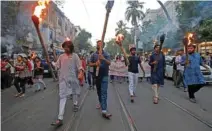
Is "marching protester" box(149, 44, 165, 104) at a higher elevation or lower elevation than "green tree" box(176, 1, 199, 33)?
lower

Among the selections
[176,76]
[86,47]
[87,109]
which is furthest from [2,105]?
[86,47]

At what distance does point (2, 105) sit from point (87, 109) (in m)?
3.08

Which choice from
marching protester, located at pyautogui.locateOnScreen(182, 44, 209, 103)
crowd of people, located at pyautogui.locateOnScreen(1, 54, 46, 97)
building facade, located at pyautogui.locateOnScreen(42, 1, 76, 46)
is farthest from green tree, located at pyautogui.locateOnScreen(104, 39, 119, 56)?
marching protester, located at pyautogui.locateOnScreen(182, 44, 209, 103)

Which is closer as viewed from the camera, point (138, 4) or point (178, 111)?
point (178, 111)

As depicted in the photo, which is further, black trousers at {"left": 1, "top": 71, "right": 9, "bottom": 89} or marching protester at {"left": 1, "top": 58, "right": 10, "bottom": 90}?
black trousers at {"left": 1, "top": 71, "right": 9, "bottom": 89}

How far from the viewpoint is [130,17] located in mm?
73000

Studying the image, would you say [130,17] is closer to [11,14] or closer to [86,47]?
[86,47]

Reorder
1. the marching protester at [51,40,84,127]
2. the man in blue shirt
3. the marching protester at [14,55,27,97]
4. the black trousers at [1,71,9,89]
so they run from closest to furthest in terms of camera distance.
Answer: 1. the marching protester at [51,40,84,127]
2. the man in blue shirt
3. the marching protester at [14,55,27,97]
4. the black trousers at [1,71,9,89]

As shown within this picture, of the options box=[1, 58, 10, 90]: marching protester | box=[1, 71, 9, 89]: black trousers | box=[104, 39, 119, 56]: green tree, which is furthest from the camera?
box=[104, 39, 119, 56]: green tree

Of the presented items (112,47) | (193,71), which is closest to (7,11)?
(193,71)

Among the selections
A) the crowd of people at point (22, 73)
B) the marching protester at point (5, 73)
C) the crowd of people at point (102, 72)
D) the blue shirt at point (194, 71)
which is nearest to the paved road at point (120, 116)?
the crowd of people at point (102, 72)

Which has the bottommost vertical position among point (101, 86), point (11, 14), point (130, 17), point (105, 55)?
point (101, 86)

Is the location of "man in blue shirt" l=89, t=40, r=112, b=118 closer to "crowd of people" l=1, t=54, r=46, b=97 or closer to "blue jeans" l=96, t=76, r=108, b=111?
"blue jeans" l=96, t=76, r=108, b=111

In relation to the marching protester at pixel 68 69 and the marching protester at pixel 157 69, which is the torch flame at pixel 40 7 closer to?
the marching protester at pixel 68 69
